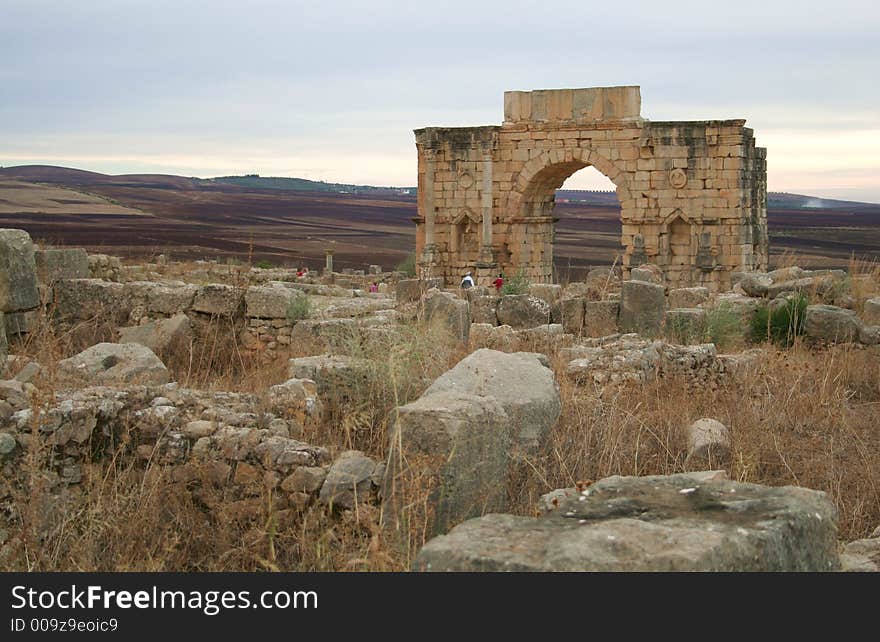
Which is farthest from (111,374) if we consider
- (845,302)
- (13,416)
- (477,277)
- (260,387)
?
(477,277)

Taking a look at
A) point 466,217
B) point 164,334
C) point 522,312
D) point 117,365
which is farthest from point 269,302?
point 466,217

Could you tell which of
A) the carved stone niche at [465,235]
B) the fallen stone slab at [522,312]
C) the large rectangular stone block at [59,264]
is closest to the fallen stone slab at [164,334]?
the large rectangular stone block at [59,264]

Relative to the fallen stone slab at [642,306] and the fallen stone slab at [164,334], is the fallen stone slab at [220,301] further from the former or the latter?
the fallen stone slab at [642,306]

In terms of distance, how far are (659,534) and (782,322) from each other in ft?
26.9

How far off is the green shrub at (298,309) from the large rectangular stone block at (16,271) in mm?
2137

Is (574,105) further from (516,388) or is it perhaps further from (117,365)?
(516,388)

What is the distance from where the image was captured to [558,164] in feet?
68.9

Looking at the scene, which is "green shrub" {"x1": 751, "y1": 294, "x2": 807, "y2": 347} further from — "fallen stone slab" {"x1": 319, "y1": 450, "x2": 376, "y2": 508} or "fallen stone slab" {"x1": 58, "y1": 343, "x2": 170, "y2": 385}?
"fallen stone slab" {"x1": 319, "y1": 450, "x2": 376, "y2": 508}

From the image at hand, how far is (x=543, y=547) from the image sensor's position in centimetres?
283

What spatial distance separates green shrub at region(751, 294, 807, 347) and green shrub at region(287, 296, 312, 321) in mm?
4545

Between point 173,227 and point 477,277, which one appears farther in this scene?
point 173,227

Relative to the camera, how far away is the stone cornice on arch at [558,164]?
20.5m
